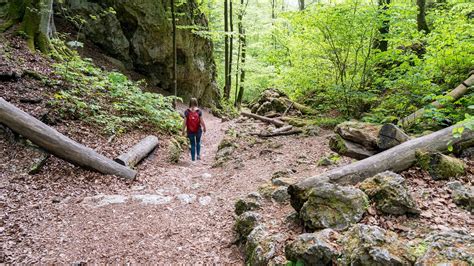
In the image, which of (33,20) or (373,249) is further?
(33,20)

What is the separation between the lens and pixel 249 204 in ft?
15.1

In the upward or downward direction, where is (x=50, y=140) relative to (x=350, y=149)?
downward

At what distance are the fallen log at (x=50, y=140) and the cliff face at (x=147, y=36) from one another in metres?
8.29

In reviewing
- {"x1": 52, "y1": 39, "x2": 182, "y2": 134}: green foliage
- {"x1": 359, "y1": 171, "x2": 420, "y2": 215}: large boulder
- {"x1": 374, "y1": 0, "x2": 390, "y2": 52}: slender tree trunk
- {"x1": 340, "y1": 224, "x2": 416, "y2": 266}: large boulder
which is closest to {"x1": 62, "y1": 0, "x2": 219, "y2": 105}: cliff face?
{"x1": 52, "y1": 39, "x2": 182, "y2": 134}: green foliage

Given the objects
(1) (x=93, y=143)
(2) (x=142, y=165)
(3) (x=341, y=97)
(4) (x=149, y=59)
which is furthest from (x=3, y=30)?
(3) (x=341, y=97)

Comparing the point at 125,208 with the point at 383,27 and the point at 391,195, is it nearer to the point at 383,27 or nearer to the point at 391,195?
the point at 391,195

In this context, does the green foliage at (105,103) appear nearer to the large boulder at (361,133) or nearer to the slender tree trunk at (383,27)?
the large boulder at (361,133)

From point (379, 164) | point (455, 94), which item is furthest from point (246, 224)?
point (455, 94)

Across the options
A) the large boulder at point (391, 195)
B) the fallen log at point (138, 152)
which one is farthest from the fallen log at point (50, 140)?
the large boulder at point (391, 195)

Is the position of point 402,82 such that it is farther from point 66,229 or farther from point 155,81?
point 155,81

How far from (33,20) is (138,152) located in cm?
612

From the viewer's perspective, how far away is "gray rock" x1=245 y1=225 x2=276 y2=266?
3.29 meters

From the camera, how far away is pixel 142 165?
25.2 ft

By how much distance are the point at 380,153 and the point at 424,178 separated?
68 centimetres
